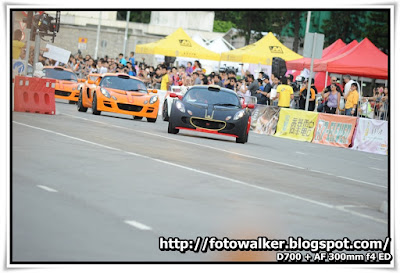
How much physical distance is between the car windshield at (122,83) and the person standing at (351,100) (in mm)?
6351

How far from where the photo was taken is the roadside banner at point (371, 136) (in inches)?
1038

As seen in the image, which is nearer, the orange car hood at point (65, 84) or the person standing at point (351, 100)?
the person standing at point (351, 100)

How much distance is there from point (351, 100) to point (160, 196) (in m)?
19.2

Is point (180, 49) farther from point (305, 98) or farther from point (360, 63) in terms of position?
point (305, 98)

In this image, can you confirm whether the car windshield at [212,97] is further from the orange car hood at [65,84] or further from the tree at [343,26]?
the tree at [343,26]

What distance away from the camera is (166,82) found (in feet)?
115

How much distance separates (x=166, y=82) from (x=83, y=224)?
27300 millimetres

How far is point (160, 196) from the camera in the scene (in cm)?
1048

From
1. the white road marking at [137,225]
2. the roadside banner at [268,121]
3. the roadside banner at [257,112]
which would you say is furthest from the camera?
the roadside banner at [257,112]

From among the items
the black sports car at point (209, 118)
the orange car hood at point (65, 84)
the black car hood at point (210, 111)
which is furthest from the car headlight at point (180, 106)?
the orange car hood at point (65, 84)

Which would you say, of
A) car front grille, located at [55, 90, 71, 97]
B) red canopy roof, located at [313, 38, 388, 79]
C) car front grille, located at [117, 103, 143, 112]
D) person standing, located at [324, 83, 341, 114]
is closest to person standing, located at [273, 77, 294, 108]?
person standing, located at [324, 83, 341, 114]

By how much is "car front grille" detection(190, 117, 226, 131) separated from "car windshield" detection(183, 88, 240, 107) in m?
0.73

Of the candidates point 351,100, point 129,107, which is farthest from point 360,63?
point 129,107
